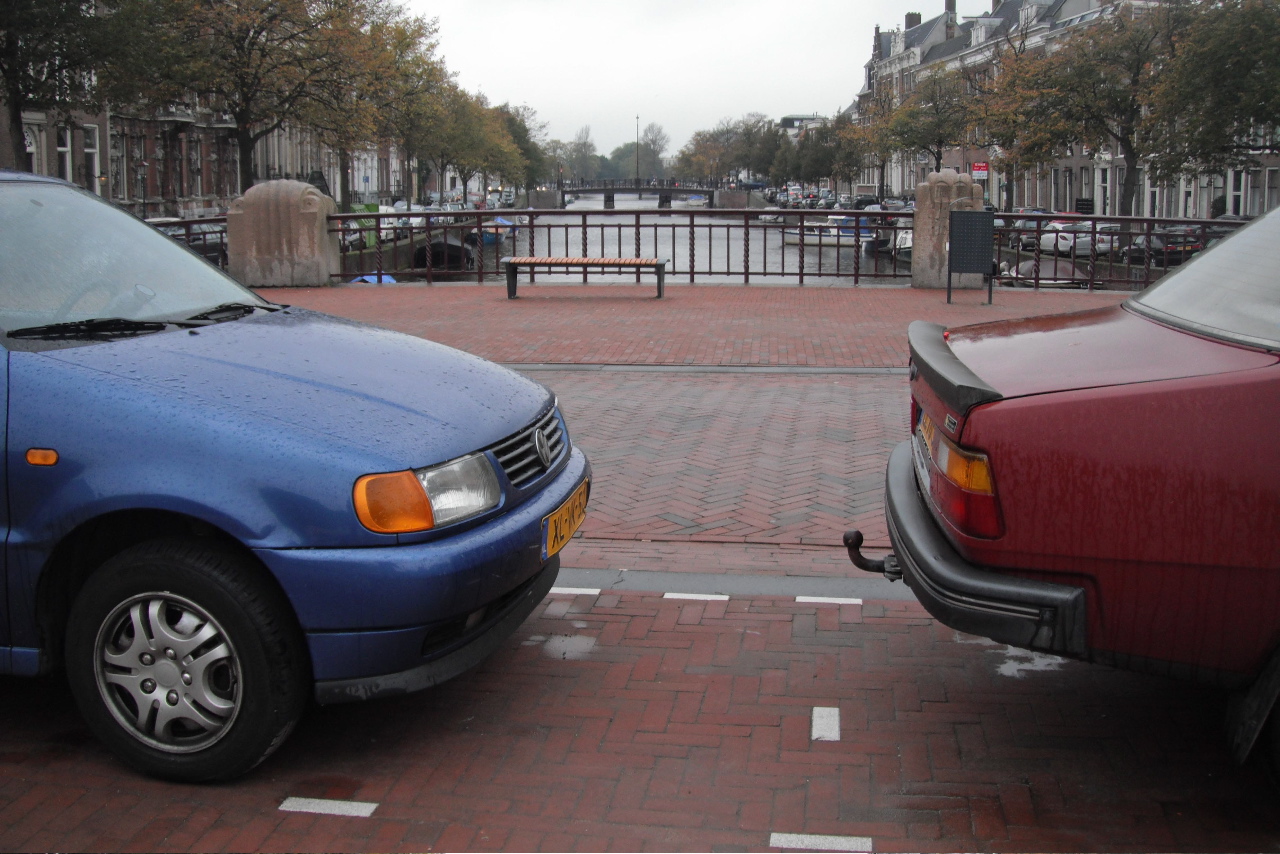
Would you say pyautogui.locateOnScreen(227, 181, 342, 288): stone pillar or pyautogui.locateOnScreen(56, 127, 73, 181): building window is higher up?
pyautogui.locateOnScreen(56, 127, 73, 181): building window

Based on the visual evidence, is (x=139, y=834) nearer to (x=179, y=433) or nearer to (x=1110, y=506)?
(x=179, y=433)

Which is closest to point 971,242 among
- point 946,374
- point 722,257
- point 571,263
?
point 571,263

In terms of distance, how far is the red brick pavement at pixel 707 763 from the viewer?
2.98 m

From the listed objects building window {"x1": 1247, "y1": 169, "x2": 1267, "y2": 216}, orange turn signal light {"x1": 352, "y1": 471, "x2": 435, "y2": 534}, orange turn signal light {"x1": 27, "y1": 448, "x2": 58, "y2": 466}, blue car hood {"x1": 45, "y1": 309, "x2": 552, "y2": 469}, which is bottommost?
orange turn signal light {"x1": 352, "y1": 471, "x2": 435, "y2": 534}

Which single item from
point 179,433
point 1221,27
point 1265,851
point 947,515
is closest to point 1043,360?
point 947,515

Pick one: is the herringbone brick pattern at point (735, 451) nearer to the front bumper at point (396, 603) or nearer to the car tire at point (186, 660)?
the front bumper at point (396, 603)

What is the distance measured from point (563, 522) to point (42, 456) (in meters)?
1.53

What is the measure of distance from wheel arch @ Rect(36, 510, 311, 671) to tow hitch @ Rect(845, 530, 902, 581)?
1870mm

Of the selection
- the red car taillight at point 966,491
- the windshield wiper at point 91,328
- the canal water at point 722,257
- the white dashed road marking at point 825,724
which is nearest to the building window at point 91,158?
the canal water at point 722,257

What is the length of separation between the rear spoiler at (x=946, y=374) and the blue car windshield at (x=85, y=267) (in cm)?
242

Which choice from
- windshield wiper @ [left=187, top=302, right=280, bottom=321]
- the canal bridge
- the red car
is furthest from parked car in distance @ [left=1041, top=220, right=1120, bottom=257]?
the canal bridge

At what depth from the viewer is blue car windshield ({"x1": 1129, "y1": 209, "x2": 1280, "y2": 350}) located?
10.2ft

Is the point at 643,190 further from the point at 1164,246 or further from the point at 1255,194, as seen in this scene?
the point at 1164,246

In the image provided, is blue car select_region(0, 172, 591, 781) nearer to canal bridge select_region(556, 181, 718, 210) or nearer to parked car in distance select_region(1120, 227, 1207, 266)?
parked car in distance select_region(1120, 227, 1207, 266)
